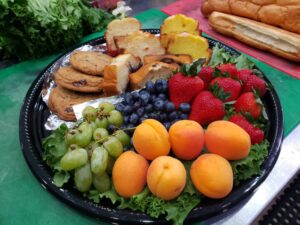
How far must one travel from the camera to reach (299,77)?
1.30 m

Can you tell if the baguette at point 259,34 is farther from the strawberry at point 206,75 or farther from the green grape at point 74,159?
the green grape at point 74,159

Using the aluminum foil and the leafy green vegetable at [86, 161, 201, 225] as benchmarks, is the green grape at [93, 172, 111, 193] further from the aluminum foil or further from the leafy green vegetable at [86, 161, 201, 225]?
the aluminum foil

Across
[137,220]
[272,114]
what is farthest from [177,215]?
[272,114]

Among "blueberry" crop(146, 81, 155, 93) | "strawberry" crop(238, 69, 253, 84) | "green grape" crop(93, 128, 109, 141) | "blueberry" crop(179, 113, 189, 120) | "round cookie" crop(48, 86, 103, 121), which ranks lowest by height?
"round cookie" crop(48, 86, 103, 121)

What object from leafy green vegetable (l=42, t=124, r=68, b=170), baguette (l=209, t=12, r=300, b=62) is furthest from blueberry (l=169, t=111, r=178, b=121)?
baguette (l=209, t=12, r=300, b=62)

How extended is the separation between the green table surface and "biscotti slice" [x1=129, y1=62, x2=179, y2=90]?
46cm

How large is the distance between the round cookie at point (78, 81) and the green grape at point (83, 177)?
39cm

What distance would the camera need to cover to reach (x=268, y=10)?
4.68 feet

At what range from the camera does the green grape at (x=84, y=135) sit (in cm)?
82

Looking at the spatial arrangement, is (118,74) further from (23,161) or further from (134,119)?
(23,161)

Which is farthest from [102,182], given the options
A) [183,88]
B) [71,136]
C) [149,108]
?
[183,88]

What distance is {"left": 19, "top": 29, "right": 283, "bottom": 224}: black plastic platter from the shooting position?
0.74 metres

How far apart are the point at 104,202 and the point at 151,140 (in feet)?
0.68

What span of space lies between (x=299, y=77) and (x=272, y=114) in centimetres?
40
